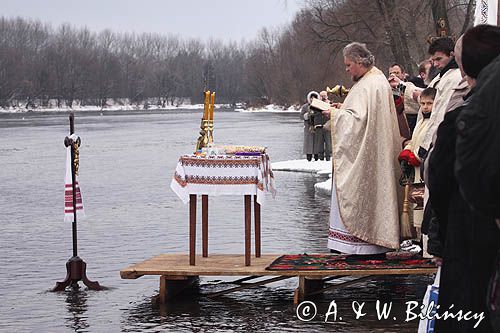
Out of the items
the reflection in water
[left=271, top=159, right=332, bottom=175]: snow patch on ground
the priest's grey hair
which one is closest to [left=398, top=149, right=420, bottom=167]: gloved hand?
the priest's grey hair

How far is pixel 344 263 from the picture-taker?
8.97 meters

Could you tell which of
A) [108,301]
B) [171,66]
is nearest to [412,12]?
[108,301]

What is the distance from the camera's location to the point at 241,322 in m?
8.23

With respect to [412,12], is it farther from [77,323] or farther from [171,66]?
[171,66]

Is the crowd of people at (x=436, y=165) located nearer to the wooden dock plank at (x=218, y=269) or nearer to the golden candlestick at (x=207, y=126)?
the wooden dock plank at (x=218, y=269)

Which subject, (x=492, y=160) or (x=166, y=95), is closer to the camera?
(x=492, y=160)

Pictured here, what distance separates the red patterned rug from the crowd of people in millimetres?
108

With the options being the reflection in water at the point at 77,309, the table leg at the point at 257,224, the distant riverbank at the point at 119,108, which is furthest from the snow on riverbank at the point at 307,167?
the distant riverbank at the point at 119,108

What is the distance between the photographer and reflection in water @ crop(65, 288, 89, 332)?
8.26m

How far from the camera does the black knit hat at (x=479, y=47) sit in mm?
A: 4672

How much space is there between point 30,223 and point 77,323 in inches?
292

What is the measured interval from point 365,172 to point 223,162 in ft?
3.88

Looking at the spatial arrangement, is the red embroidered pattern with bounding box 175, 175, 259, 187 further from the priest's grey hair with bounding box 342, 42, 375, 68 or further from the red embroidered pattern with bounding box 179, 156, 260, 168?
the priest's grey hair with bounding box 342, 42, 375, 68

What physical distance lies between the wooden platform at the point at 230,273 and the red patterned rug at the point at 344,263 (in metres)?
0.08
